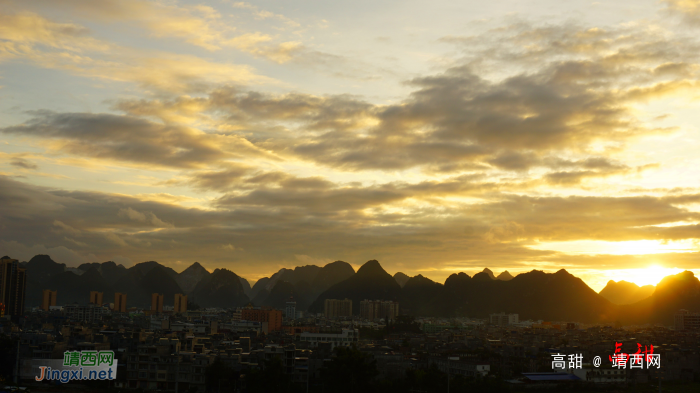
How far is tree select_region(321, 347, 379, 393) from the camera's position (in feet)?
160

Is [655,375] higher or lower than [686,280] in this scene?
lower

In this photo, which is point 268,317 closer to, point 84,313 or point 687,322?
point 84,313

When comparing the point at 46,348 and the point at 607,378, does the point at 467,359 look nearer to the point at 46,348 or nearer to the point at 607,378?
the point at 607,378

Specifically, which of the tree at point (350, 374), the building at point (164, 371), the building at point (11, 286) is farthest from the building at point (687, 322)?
the building at point (11, 286)

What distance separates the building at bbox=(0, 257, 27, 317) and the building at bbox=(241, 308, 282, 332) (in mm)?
57111

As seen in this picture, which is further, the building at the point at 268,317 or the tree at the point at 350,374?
the building at the point at 268,317

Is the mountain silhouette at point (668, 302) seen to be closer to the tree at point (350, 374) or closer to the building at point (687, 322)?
the building at point (687, 322)

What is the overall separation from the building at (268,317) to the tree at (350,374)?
82.1 meters

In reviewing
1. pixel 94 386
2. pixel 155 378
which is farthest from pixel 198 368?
pixel 94 386

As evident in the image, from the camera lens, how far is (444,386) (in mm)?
52969

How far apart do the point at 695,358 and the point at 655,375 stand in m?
8.83

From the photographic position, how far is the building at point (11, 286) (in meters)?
147

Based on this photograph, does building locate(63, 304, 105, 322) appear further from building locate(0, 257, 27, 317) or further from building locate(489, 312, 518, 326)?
building locate(489, 312, 518, 326)

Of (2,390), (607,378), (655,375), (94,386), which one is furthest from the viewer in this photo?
(655,375)
